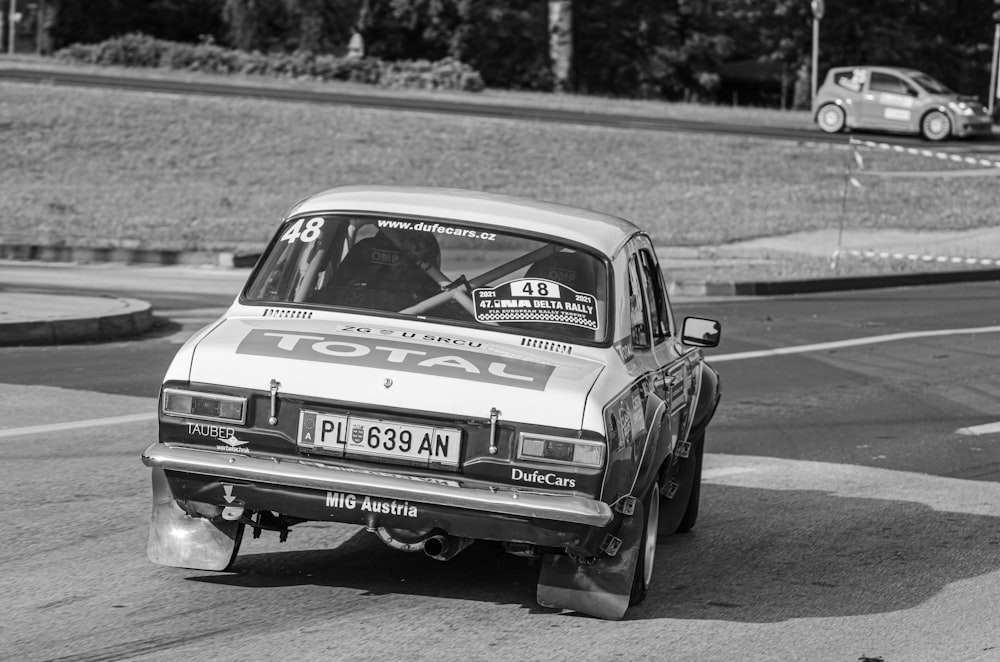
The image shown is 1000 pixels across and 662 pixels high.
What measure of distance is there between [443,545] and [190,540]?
1.03m

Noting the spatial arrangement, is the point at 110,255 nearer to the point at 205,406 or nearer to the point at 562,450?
the point at 205,406

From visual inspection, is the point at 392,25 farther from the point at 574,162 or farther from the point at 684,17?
the point at 574,162

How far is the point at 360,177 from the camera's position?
2761 cm

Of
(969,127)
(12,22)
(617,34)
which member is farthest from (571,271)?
(617,34)

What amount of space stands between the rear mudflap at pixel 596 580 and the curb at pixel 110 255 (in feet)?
49.8

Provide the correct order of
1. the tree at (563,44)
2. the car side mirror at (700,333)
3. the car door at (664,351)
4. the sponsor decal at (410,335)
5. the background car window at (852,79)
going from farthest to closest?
the tree at (563,44), the background car window at (852,79), the car side mirror at (700,333), the car door at (664,351), the sponsor decal at (410,335)

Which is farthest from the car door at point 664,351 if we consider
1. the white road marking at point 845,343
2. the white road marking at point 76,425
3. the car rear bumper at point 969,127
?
the car rear bumper at point 969,127

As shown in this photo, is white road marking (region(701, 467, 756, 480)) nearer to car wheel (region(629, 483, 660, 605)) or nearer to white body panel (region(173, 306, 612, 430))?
car wheel (region(629, 483, 660, 605))

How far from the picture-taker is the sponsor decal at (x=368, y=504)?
513cm

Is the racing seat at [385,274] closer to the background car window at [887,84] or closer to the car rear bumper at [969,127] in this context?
the car rear bumper at [969,127]

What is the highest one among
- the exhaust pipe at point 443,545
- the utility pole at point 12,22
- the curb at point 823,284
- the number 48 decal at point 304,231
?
the utility pole at point 12,22

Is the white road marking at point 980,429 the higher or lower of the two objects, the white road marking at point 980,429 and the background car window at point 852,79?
the lower

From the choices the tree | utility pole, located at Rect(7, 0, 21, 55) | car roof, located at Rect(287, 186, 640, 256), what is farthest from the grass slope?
the tree

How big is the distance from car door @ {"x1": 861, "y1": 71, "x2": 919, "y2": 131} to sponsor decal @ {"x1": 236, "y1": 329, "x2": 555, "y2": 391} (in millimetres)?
33475
